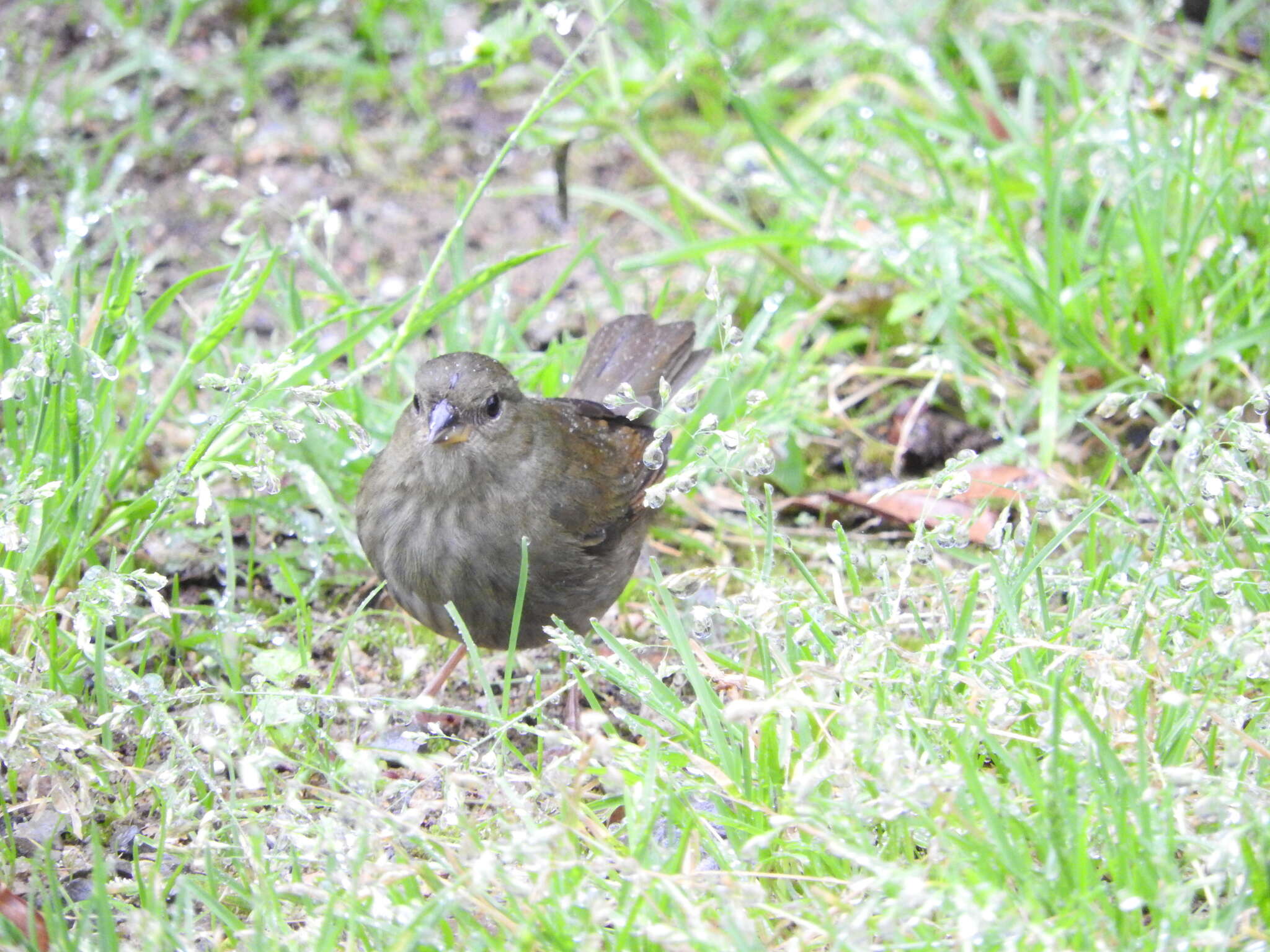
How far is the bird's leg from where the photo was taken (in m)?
3.89

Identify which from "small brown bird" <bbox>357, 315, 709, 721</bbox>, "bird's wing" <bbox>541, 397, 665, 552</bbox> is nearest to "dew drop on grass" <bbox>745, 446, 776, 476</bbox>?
"small brown bird" <bbox>357, 315, 709, 721</bbox>

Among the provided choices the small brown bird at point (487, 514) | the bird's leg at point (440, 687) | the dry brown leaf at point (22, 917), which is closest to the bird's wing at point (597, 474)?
the small brown bird at point (487, 514)

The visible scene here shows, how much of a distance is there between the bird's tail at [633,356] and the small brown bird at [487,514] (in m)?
0.59

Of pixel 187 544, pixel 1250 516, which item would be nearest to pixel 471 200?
pixel 187 544

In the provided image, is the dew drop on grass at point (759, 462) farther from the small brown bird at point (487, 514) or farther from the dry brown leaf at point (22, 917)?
the dry brown leaf at point (22, 917)

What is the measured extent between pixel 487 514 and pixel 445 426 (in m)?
0.27

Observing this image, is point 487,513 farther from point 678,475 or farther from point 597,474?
point 678,475

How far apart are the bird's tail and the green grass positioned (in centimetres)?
20

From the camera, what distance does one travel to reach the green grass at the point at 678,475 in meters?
2.55

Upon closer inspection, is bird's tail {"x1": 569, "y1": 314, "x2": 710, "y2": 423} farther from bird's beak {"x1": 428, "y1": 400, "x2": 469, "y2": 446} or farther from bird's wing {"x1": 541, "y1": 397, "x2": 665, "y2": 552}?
bird's beak {"x1": 428, "y1": 400, "x2": 469, "y2": 446}

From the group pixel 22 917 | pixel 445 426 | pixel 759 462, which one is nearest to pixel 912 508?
pixel 759 462

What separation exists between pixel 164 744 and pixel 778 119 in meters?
4.14

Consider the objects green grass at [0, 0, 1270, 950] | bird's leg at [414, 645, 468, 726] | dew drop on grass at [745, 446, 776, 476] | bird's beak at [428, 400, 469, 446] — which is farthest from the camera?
bird's leg at [414, 645, 468, 726]

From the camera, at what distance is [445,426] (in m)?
3.50
